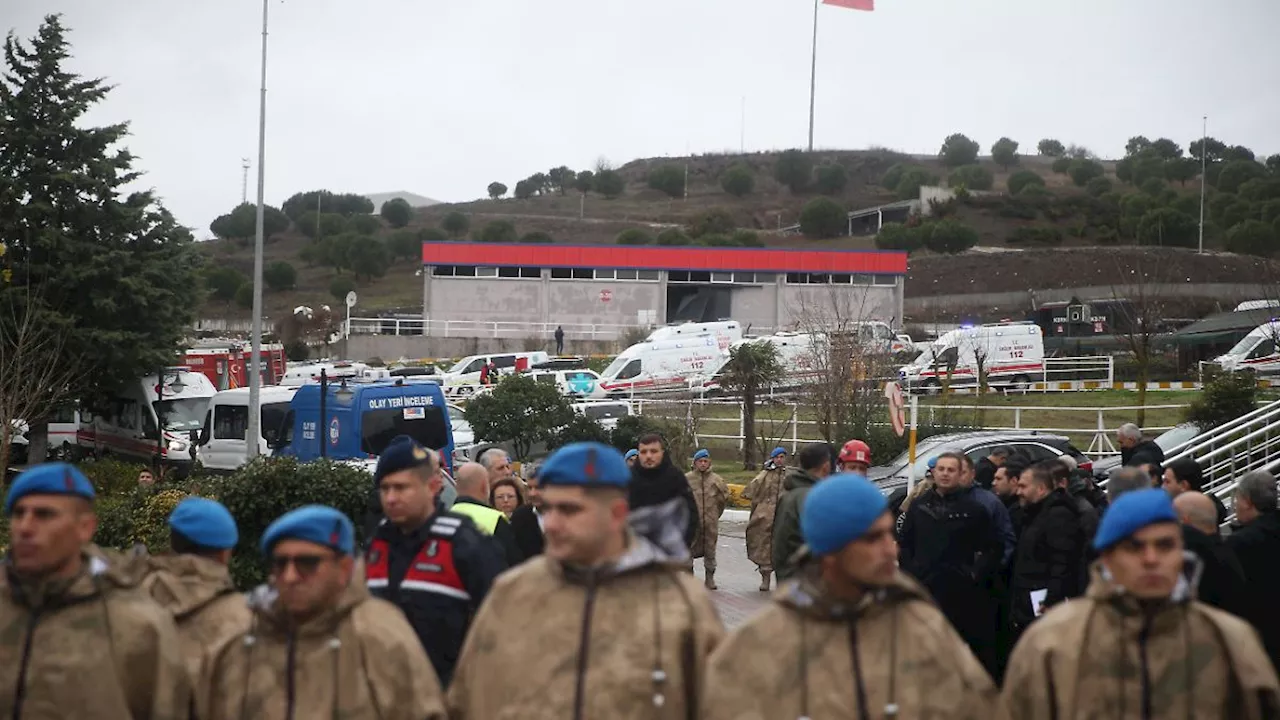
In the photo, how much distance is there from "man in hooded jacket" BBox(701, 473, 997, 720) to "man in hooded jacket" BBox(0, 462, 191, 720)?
1.81 meters

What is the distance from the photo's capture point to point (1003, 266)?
79000mm

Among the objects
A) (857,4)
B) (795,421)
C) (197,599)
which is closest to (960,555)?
(197,599)

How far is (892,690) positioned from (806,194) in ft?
399

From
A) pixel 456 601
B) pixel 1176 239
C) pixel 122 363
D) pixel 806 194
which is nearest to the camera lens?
pixel 456 601

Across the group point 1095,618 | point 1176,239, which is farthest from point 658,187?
point 1095,618

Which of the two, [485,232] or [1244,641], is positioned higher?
[485,232]

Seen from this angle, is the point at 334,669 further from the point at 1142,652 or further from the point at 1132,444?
the point at 1132,444

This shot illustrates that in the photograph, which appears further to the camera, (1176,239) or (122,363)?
(1176,239)

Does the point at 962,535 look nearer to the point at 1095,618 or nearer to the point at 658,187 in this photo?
the point at 1095,618

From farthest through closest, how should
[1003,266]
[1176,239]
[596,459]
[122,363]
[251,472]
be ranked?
[1176,239], [1003,266], [122,363], [251,472], [596,459]

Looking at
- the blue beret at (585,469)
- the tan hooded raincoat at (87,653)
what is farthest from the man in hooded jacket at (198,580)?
the blue beret at (585,469)

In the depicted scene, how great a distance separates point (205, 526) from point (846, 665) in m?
2.59

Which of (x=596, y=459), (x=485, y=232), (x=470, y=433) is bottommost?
(x=470, y=433)

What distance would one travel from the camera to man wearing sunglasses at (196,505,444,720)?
4.39 metres
